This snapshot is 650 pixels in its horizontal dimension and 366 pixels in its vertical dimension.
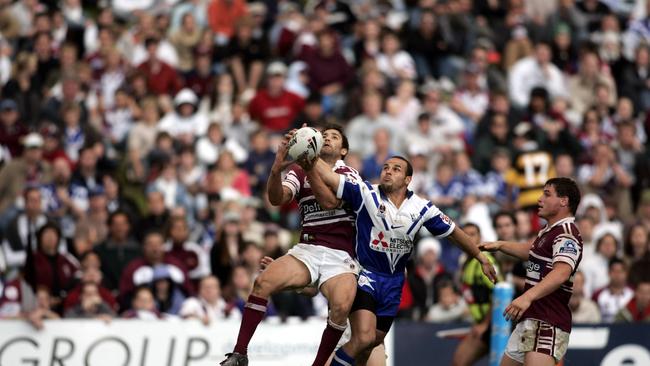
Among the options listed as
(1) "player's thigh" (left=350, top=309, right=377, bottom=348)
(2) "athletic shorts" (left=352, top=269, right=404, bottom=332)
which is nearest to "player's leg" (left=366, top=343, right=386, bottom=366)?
(2) "athletic shorts" (left=352, top=269, right=404, bottom=332)

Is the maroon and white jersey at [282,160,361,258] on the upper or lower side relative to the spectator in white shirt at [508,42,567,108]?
lower

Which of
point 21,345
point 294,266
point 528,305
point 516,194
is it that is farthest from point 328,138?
point 516,194

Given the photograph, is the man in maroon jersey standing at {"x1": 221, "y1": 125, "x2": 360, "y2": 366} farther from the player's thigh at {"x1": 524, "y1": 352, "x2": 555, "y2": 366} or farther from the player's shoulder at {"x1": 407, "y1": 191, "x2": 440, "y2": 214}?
the player's thigh at {"x1": 524, "y1": 352, "x2": 555, "y2": 366}

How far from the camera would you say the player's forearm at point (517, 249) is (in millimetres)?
13633

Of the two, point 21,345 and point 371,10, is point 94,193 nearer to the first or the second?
point 21,345

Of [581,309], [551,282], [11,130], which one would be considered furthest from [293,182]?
[11,130]

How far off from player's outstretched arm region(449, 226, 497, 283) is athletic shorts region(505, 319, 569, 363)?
0.52 meters

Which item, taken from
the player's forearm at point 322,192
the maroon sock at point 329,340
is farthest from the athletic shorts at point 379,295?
the player's forearm at point 322,192

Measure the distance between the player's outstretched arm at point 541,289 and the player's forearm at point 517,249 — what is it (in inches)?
25.8

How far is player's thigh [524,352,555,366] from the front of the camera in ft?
43.1

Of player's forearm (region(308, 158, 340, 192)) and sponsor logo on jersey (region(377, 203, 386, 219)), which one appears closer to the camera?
player's forearm (region(308, 158, 340, 192))

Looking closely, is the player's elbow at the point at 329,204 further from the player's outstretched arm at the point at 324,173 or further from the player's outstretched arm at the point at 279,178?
the player's outstretched arm at the point at 279,178

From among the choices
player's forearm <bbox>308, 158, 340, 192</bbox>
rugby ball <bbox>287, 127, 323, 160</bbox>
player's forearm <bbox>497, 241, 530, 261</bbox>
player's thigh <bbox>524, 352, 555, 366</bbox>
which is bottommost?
player's thigh <bbox>524, 352, 555, 366</bbox>

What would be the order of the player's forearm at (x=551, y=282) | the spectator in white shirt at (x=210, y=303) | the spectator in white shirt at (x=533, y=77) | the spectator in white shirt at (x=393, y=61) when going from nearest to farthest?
the player's forearm at (x=551, y=282) < the spectator in white shirt at (x=210, y=303) < the spectator in white shirt at (x=393, y=61) < the spectator in white shirt at (x=533, y=77)
